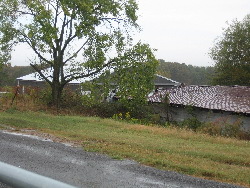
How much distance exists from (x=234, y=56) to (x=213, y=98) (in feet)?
83.5

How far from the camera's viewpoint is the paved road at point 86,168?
732 cm

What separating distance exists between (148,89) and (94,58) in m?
4.61

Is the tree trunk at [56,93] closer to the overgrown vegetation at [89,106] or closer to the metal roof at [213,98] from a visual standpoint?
the overgrown vegetation at [89,106]

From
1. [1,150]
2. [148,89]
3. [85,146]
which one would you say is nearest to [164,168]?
[85,146]

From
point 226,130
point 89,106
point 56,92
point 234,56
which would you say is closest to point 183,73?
point 234,56

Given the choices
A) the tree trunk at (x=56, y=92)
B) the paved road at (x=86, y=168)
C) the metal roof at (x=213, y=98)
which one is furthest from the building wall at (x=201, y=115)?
the paved road at (x=86, y=168)

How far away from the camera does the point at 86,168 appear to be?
841 centimetres

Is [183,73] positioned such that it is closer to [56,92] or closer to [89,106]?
Result: [89,106]

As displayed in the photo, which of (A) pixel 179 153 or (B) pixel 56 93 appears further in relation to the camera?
(B) pixel 56 93

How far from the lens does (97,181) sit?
23.9ft

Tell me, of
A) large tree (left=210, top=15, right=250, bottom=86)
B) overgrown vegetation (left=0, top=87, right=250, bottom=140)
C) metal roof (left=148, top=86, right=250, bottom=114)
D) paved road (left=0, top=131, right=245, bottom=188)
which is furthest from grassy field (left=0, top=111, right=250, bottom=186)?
large tree (left=210, top=15, right=250, bottom=86)

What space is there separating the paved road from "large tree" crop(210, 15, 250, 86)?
42319mm

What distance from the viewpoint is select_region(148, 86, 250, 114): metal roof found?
25.3 meters

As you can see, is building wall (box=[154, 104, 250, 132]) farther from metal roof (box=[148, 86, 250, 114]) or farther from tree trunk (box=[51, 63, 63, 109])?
tree trunk (box=[51, 63, 63, 109])
